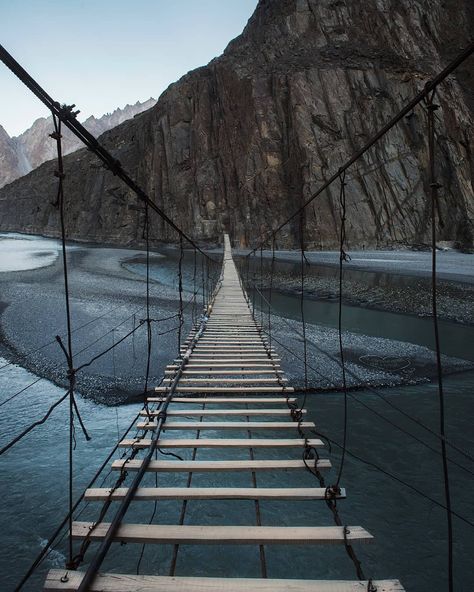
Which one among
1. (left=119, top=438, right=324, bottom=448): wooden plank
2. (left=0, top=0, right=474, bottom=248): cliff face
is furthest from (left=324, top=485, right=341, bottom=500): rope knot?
(left=0, top=0, right=474, bottom=248): cliff face

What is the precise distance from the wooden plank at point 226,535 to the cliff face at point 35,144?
6023 inches

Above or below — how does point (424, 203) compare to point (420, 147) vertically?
below

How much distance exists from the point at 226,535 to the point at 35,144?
578ft

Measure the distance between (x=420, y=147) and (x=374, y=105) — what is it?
16.3ft

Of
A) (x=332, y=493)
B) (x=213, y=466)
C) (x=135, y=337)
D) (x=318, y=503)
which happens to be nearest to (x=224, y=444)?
(x=213, y=466)

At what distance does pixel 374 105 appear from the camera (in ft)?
108

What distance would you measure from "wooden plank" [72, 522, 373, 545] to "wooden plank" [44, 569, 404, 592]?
8.5 inches

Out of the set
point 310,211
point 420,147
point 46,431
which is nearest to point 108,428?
point 46,431

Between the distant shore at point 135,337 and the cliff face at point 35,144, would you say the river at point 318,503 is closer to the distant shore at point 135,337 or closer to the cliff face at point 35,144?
the distant shore at point 135,337

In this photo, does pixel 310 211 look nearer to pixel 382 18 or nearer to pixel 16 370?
pixel 382 18

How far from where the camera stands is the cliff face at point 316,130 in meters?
31.5

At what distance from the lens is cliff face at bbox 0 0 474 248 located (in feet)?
103

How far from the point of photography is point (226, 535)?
188 cm

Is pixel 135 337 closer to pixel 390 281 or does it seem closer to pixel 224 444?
pixel 224 444
